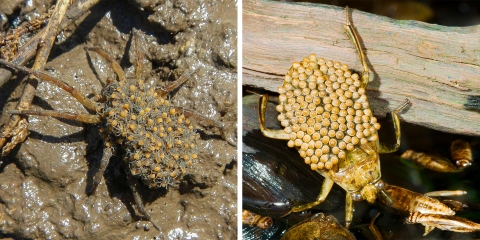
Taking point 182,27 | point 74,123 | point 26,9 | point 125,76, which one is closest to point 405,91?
point 182,27

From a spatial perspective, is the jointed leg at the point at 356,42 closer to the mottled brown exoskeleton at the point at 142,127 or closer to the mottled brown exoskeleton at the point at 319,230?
the mottled brown exoskeleton at the point at 319,230

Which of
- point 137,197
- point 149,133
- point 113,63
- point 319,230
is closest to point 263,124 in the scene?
A: point 319,230

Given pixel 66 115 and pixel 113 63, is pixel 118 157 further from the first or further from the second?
Answer: pixel 113 63

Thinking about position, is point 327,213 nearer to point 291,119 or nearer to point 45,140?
point 291,119

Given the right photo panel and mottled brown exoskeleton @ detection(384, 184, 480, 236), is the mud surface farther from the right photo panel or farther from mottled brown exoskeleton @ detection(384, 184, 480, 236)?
mottled brown exoskeleton @ detection(384, 184, 480, 236)

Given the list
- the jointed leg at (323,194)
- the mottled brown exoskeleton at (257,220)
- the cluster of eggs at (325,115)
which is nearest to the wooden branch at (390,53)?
the cluster of eggs at (325,115)

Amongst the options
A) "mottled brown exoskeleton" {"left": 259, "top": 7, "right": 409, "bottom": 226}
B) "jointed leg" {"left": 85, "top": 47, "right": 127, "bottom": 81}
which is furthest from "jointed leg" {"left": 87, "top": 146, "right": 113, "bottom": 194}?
"mottled brown exoskeleton" {"left": 259, "top": 7, "right": 409, "bottom": 226}
